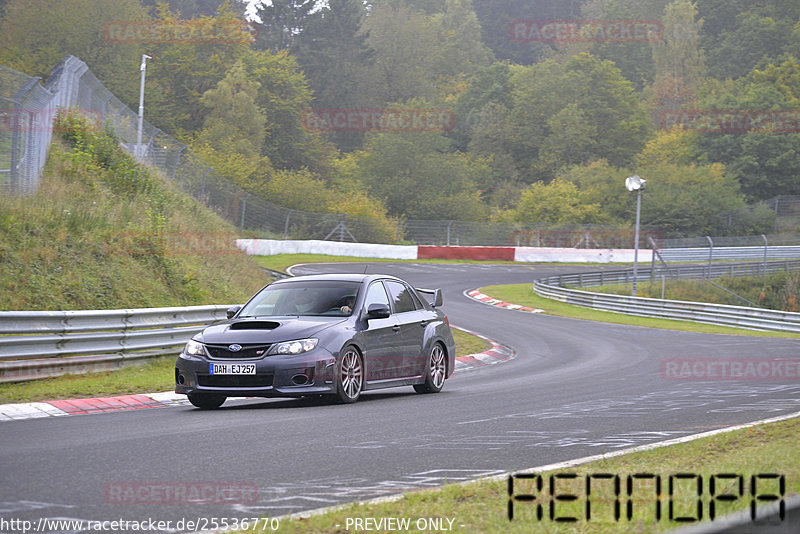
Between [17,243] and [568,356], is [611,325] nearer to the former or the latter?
[568,356]

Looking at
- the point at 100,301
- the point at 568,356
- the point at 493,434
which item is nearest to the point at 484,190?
the point at 568,356

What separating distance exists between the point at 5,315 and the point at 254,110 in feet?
224

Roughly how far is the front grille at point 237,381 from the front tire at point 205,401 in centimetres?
32

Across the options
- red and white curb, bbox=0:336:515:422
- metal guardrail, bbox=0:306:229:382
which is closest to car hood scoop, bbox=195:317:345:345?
red and white curb, bbox=0:336:515:422

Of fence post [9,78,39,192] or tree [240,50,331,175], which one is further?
tree [240,50,331,175]

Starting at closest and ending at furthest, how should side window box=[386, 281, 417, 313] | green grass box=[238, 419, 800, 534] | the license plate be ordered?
green grass box=[238, 419, 800, 534], the license plate, side window box=[386, 281, 417, 313]

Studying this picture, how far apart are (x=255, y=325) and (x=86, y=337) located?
12.1 ft

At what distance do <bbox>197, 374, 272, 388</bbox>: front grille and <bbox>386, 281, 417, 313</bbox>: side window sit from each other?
272 centimetres

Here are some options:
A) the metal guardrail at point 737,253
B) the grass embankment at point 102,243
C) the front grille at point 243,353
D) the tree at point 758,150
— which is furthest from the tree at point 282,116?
the front grille at point 243,353

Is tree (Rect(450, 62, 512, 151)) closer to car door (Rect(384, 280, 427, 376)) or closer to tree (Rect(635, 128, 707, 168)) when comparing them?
tree (Rect(635, 128, 707, 168))

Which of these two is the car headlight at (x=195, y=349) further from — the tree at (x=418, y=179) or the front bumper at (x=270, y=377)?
the tree at (x=418, y=179)

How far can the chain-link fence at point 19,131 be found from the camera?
1719 centimetres

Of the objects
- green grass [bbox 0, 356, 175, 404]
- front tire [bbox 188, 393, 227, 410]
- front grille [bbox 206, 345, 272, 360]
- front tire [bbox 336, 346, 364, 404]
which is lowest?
green grass [bbox 0, 356, 175, 404]

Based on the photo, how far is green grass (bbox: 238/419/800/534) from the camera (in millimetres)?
4781
